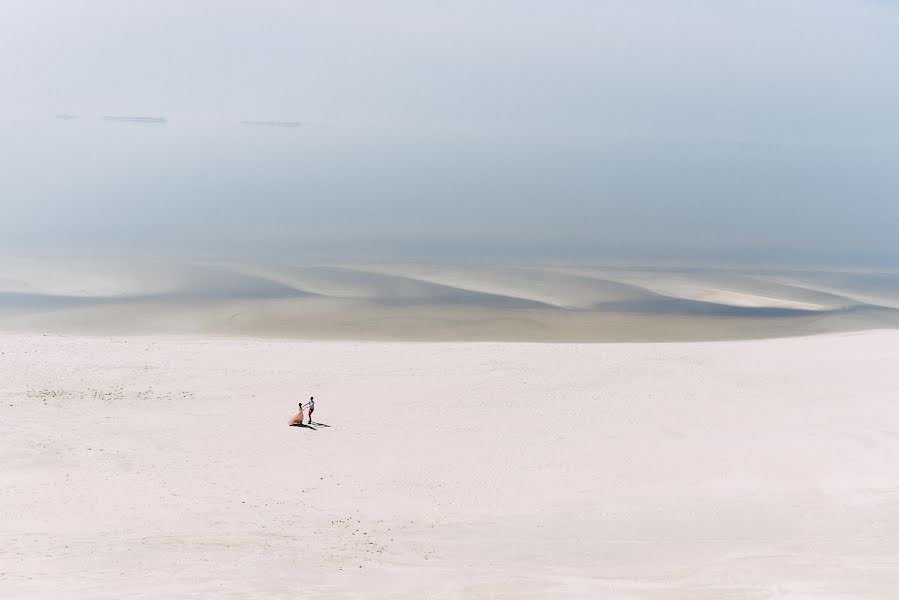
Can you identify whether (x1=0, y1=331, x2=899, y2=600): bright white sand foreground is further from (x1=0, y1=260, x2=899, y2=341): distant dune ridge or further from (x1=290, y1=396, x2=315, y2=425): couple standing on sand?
(x1=0, y1=260, x2=899, y2=341): distant dune ridge

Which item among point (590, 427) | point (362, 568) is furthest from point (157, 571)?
point (590, 427)

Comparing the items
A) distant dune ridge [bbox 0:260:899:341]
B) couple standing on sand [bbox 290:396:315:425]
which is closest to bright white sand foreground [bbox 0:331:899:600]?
couple standing on sand [bbox 290:396:315:425]

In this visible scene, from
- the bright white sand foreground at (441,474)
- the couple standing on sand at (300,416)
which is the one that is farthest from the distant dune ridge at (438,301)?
the couple standing on sand at (300,416)

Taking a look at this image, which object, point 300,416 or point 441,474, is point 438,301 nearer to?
point 300,416

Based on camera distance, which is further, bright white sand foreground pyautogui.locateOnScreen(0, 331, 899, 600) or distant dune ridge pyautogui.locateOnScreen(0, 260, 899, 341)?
distant dune ridge pyautogui.locateOnScreen(0, 260, 899, 341)

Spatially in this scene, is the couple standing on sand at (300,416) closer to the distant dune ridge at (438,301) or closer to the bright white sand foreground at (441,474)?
the bright white sand foreground at (441,474)

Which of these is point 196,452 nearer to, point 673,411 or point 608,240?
point 673,411
